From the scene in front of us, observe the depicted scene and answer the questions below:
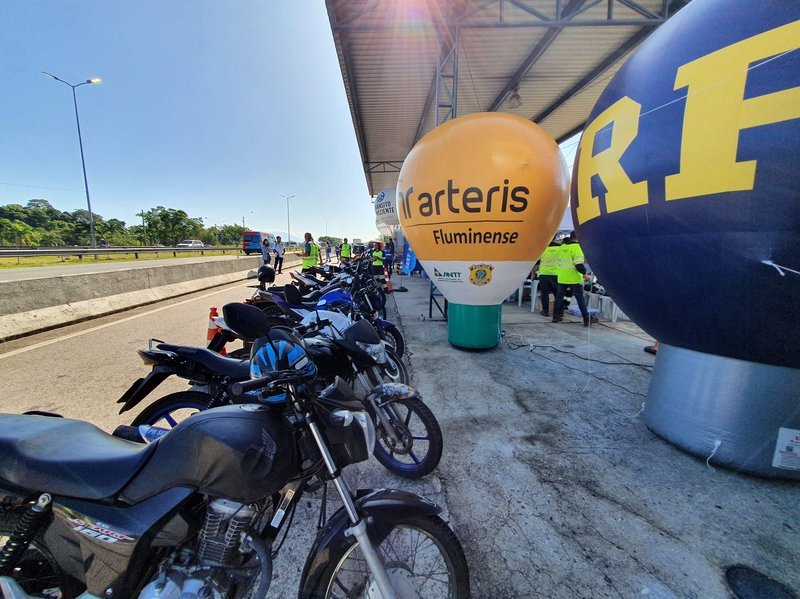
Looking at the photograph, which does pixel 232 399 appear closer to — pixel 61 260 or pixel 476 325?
pixel 476 325

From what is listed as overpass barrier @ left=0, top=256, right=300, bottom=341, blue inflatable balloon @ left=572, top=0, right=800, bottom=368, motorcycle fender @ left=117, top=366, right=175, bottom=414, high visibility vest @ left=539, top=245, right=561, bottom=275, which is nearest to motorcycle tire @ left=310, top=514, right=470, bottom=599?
motorcycle fender @ left=117, top=366, right=175, bottom=414

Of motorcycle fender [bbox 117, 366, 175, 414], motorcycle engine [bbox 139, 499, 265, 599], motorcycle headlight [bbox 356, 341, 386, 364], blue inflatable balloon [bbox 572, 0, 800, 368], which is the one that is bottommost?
motorcycle engine [bbox 139, 499, 265, 599]

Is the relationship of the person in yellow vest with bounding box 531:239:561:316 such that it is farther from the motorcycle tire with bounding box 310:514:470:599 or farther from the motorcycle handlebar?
the motorcycle handlebar

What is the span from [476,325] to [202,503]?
3836 mm

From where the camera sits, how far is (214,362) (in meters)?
2.19

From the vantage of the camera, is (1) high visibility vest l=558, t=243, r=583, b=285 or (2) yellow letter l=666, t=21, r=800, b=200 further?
(1) high visibility vest l=558, t=243, r=583, b=285

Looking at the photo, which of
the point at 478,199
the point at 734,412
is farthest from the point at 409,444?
the point at 478,199

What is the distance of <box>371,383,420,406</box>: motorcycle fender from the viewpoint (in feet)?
6.60

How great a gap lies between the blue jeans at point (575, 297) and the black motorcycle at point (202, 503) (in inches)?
228

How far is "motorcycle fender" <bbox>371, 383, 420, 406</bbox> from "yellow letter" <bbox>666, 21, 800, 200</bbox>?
6.31 ft

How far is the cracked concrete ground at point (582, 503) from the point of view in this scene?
1610mm

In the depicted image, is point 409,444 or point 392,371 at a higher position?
point 392,371

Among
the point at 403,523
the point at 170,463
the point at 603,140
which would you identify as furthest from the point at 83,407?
the point at 603,140

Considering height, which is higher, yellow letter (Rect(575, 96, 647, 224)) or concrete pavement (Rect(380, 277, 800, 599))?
yellow letter (Rect(575, 96, 647, 224))
